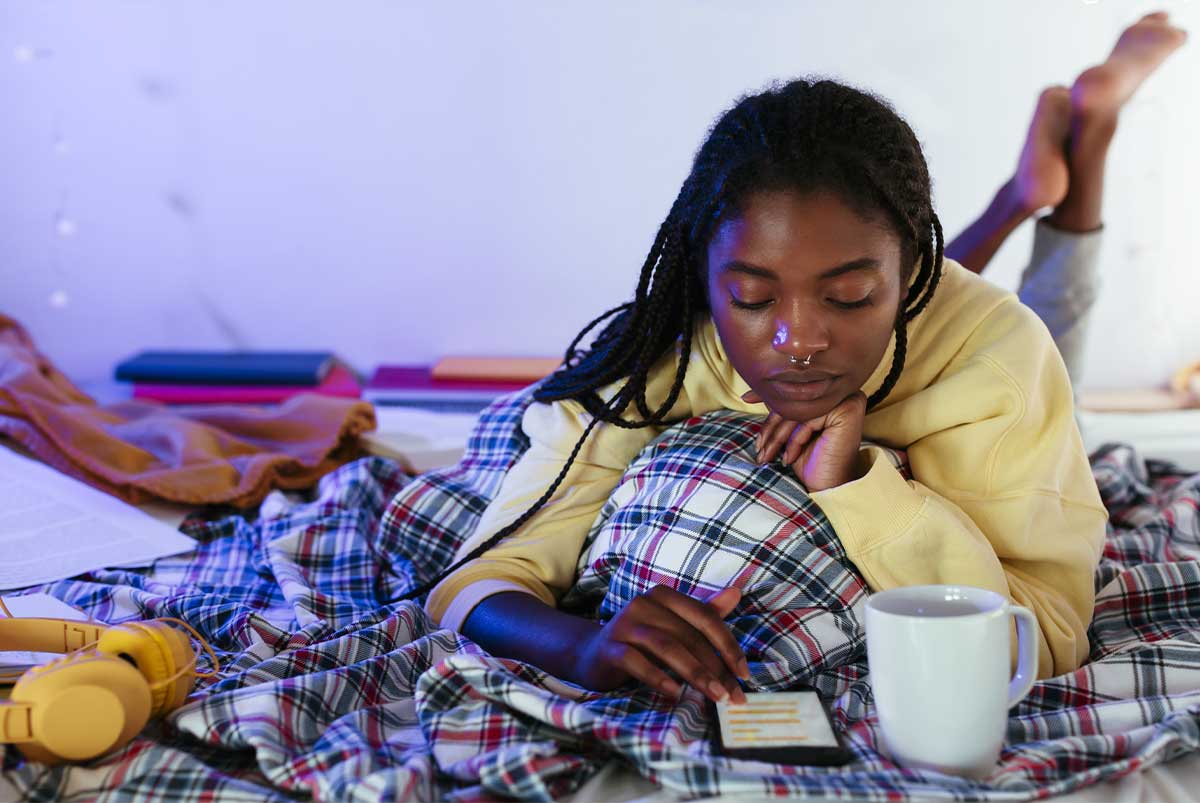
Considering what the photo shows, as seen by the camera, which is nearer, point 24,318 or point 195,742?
point 195,742

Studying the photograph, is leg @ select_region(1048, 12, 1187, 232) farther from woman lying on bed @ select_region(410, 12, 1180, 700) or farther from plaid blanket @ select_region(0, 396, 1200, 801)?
woman lying on bed @ select_region(410, 12, 1180, 700)

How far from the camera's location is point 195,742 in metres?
0.86

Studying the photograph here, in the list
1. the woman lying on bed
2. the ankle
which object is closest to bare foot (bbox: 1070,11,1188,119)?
the ankle

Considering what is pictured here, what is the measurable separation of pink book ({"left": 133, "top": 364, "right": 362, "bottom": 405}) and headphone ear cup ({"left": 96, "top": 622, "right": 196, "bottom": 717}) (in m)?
1.45

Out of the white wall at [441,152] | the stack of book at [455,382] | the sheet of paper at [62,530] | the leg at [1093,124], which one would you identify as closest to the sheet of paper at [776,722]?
the sheet of paper at [62,530]

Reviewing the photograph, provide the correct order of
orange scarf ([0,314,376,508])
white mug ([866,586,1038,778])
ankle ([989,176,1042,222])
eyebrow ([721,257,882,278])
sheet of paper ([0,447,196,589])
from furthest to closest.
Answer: ankle ([989,176,1042,222])
orange scarf ([0,314,376,508])
sheet of paper ([0,447,196,589])
eyebrow ([721,257,882,278])
white mug ([866,586,1038,778])

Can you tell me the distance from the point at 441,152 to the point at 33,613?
1639mm

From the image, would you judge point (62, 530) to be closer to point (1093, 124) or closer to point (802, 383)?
point (802, 383)

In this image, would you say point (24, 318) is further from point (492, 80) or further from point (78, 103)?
point (492, 80)

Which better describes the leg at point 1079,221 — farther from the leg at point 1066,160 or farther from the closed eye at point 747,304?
the closed eye at point 747,304

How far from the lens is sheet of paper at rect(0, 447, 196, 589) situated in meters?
1.31

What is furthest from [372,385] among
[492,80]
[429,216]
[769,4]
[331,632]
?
[331,632]

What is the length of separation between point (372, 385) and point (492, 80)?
667 millimetres

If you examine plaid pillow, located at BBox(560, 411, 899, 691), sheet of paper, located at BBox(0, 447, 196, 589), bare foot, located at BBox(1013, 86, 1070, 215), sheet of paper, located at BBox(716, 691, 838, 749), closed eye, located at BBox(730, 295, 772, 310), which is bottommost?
sheet of paper, located at BBox(0, 447, 196, 589)
